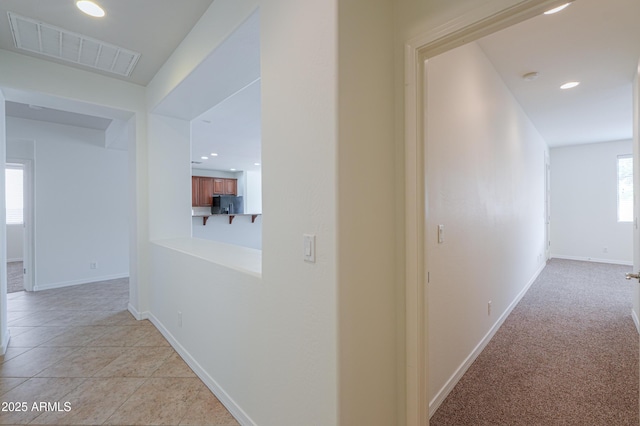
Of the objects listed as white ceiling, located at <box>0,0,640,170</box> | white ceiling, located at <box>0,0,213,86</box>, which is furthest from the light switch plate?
white ceiling, located at <box>0,0,213,86</box>

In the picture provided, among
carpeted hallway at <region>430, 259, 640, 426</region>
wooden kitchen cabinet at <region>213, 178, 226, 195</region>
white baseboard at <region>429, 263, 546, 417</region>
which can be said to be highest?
wooden kitchen cabinet at <region>213, 178, 226, 195</region>

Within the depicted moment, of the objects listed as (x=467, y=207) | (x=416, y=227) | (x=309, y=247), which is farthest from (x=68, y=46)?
(x=467, y=207)

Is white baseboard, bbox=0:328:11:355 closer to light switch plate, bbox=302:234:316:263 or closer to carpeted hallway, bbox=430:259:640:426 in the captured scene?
light switch plate, bbox=302:234:316:263

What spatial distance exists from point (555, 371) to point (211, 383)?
2.58 meters

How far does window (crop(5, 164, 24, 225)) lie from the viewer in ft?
21.7

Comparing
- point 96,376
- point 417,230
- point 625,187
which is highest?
point 625,187

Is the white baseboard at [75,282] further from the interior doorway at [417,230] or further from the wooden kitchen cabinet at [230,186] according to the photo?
the interior doorway at [417,230]

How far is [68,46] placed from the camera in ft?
8.02

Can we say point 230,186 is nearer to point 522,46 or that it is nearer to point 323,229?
point 522,46

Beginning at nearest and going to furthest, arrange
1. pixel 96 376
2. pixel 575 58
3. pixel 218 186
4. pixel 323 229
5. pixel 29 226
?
pixel 323 229 < pixel 96 376 < pixel 575 58 < pixel 29 226 < pixel 218 186

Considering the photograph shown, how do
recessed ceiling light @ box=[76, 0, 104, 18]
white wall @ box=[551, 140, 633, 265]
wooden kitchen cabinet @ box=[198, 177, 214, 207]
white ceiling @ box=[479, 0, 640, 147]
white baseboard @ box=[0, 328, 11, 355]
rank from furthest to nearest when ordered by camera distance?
wooden kitchen cabinet @ box=[198, 177, 214, 207] → white wall @ box=[551, 140, 633, 265] → white baseboard @ box=[0, 328, 11, 355] → white ceiling @ box=[479, 0, 640, 147] → recessed ceiling light @ box=[76, 0, 104, 18]

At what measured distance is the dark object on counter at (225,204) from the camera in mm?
8664

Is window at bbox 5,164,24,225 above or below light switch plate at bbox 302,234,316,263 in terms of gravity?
above

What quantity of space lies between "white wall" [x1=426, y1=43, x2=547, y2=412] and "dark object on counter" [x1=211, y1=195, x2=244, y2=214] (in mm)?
7413
